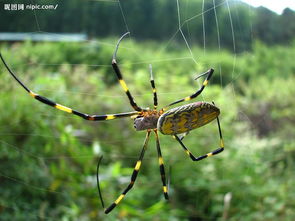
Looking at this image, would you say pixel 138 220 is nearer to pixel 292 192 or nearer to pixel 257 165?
pixel 257 165

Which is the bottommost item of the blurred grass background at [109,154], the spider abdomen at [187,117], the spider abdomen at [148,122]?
the blurred grass background at [109,154]

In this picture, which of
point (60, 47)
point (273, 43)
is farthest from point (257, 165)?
point (273, 43)

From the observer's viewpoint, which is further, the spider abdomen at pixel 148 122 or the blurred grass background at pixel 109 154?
the blurred grass background at pixel 109 154

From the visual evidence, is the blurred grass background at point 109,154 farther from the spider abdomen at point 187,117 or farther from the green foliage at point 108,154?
the spider abdomen at point 187,117

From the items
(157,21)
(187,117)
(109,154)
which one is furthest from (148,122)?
(157,21)

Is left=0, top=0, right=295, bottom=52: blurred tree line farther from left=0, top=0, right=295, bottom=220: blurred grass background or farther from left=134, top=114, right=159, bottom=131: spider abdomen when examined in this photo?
left=134, top=114, right=159, bottom=131: spider abdomen

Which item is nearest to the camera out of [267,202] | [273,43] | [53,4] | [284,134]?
[53,4]

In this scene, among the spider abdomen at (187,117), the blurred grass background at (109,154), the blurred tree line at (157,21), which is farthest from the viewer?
the blurred grass background at (109,154)

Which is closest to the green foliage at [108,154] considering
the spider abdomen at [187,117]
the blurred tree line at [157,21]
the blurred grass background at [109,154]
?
the blurred grass background at [109,154]

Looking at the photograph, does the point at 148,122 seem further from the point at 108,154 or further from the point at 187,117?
the point at 108,154
